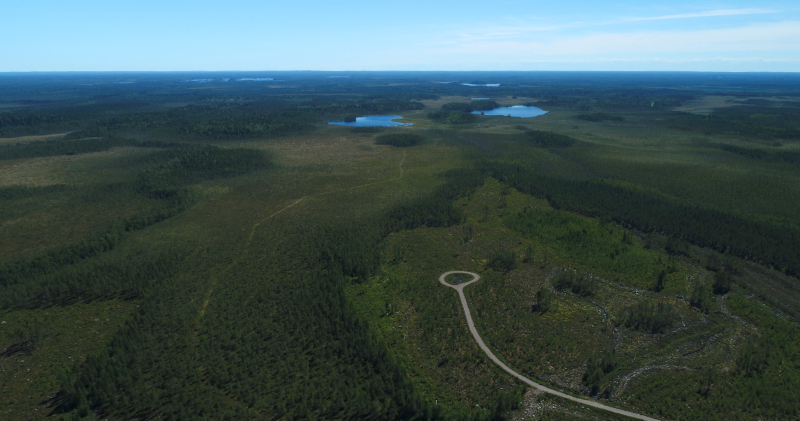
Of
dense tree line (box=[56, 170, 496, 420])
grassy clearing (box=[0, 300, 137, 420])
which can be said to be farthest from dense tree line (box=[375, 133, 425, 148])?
grassy clearing (box=[0, 300, 137, 420])

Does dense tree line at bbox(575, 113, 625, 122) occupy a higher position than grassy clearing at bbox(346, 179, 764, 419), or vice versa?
dense tree line at bbox(575, 113, 625, 122)

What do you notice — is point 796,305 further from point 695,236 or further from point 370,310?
point 370,310

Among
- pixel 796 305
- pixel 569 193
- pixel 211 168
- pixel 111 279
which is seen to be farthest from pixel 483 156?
pixel 111 279

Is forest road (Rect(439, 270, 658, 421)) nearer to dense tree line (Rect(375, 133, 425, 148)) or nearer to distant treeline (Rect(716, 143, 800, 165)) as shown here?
dense tree line (Rect(375, 133, 425, 148))

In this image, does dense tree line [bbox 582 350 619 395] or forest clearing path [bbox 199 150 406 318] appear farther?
forest clearing path [bbox 199 150 406 318]

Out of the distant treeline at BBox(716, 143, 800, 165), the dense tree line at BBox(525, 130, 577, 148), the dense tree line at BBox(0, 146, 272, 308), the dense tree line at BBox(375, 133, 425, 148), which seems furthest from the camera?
the dense tree line at BBox(375, 133, 425, 148)

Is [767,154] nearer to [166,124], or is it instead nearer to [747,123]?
[747,123]

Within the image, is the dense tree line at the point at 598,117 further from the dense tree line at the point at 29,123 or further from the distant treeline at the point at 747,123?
the dense tree line at the point at 29,123
